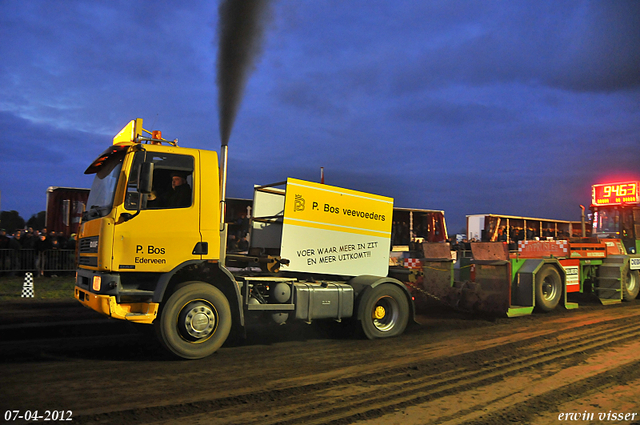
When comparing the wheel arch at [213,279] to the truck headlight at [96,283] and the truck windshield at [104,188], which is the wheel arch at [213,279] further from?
the truck windshield at [104,188]

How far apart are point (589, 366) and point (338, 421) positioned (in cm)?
384

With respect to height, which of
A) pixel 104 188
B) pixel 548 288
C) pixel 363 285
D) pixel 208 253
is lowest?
pixel 548 288

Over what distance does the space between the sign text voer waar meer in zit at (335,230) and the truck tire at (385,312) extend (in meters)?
0.47

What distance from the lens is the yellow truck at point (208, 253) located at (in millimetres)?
5710

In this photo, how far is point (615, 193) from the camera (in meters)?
14.1

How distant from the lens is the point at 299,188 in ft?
23.3

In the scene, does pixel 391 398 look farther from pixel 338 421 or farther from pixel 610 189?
pixel 610 189

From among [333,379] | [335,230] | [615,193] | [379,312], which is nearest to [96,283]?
[333,379]

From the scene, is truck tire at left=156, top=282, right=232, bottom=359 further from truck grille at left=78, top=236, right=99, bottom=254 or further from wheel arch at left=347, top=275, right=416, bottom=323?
Result: wheel arch at left=347, top=275, right=416, bottom=323

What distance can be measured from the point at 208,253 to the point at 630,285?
41.9 ft

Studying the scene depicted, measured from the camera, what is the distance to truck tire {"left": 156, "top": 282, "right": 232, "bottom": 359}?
5738 millimetres

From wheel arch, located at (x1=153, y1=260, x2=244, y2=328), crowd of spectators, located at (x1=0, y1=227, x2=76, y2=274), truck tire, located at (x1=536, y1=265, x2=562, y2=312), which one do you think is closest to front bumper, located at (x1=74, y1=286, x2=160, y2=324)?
wheel arch, located at (x1=153, y1=260, x2=244, y2=328)

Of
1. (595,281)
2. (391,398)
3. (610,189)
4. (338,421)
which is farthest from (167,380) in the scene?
(610,189)

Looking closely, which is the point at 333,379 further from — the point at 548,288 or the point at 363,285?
the point at 548,288
